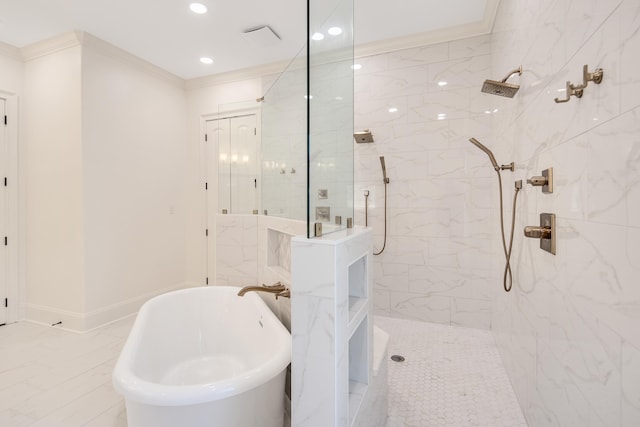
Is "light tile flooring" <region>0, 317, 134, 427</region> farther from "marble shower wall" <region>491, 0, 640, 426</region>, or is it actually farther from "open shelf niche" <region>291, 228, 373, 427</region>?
"marble shower wall" <region>491, 0, 640, 426</region>

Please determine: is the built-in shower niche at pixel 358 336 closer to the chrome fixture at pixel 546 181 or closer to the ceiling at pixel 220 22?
the chrome fixture at pixel 546 181

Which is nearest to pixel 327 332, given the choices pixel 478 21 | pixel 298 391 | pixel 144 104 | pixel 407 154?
pixel 298 391

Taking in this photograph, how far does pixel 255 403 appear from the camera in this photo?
1.27 m

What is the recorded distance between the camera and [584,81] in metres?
0.97

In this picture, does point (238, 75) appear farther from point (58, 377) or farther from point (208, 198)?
point (58, 377)

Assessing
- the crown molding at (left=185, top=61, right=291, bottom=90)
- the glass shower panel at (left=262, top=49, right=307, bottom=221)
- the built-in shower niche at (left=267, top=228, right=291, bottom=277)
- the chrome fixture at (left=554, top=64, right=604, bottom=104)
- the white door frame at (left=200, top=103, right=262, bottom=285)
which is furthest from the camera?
the white door frame at (left=200, top=103, right=262, bottom=285)

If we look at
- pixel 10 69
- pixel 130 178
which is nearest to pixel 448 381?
pixel 130 178

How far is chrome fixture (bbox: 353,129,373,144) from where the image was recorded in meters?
3.01

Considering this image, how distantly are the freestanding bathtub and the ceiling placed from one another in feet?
7.75

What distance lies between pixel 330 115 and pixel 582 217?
1080 mm

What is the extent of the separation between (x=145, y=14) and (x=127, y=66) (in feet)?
2.99

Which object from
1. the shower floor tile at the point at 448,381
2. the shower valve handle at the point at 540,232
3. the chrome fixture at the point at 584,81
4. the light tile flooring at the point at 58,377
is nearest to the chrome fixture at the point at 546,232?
the shower valve handle at the point at 540,232

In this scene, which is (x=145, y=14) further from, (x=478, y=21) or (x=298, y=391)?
(x=298, y=391)

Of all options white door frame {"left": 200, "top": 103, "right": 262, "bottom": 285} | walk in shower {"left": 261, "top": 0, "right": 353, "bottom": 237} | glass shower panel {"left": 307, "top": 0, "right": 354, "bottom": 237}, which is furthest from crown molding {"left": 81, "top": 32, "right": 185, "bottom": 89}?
glass shower panel {"left": 307, "top": 0, "right": 354, "bottom": 237}
